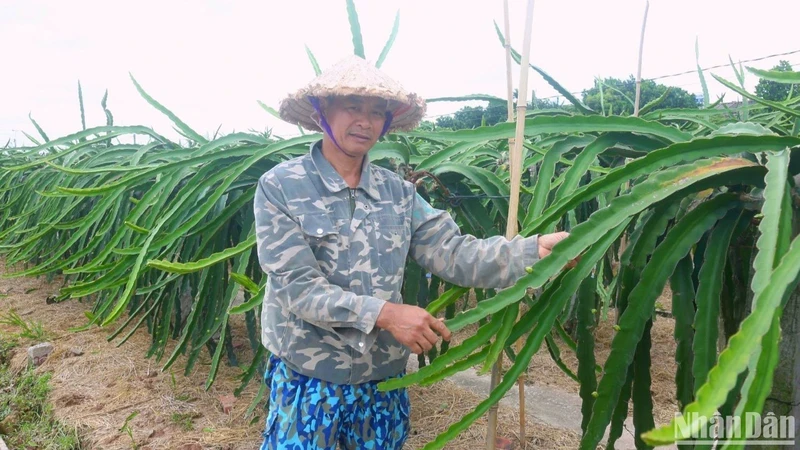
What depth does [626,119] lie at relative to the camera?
97 cm

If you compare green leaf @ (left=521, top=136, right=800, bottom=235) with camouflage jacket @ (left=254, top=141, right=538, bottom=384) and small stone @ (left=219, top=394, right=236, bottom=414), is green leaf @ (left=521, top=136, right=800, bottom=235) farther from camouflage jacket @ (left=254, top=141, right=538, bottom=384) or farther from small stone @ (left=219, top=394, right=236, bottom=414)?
small stone @ (left=219, top=394, right=236, bottom=414)

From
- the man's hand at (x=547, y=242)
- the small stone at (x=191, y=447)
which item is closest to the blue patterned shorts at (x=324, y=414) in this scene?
the man's hand at (x=547, y=242)

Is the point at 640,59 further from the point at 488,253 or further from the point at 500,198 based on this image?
the point at 488,253

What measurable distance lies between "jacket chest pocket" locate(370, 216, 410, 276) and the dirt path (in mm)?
886

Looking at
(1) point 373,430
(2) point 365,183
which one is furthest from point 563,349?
(2) point 365,183

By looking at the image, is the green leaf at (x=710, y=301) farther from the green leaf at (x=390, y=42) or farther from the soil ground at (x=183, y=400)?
the soil ground at (x=183, y=400)

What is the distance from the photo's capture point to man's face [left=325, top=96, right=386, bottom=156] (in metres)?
1.10

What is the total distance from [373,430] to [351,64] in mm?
771

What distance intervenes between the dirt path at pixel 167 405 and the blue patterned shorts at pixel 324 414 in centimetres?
65

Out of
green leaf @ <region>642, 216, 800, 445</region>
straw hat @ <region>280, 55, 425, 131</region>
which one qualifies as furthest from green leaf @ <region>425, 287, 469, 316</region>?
green leaf @ <region>642, 216, 800, 445</region>

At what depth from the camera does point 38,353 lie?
2561 millimetres

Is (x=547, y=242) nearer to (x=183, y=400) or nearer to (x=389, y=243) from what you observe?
(x=389, y=243)

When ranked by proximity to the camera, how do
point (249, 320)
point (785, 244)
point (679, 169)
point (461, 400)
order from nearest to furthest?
point (785, 244) < point (679, 169) < point (249, 320) < point (461, 400)

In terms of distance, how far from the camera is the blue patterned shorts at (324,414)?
113 centimetres
